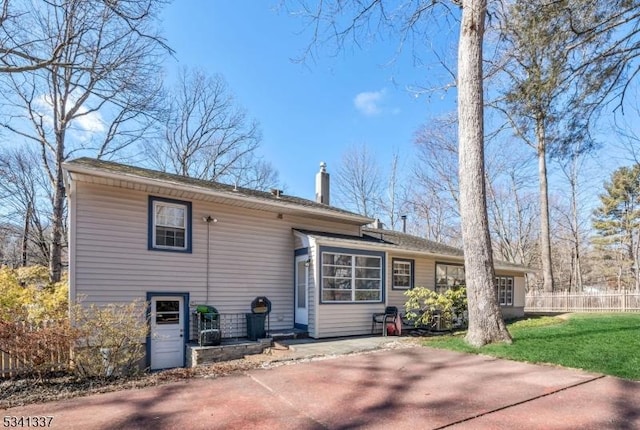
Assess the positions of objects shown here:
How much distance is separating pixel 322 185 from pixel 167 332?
8.71 metres

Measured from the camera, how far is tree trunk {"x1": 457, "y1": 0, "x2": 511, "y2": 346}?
8602mm

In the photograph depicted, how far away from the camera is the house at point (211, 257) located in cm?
853

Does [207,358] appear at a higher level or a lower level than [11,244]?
lower

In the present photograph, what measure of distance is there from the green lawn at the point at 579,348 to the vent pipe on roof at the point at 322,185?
7.51 metres

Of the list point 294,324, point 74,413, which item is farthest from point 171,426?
point 294,324

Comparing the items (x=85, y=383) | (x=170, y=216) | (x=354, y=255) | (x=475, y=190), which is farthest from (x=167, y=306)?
(x=475, y=190)

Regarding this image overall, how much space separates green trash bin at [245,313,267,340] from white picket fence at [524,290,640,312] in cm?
1770

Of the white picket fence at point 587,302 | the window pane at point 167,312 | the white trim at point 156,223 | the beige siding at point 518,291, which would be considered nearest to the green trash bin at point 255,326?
the window pane at point 167,312

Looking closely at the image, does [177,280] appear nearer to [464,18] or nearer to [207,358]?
[207,358]

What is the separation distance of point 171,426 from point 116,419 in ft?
2.55

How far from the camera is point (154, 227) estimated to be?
9.29 m

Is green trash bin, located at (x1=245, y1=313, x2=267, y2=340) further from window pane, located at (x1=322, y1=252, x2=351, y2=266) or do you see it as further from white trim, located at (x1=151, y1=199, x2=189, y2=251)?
white trim, located at (x1=151, y1=199, x2=189, y2=251)

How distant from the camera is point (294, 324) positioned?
37.8 ft

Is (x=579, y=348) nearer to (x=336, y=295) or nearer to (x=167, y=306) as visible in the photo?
(x=336, y=295)
